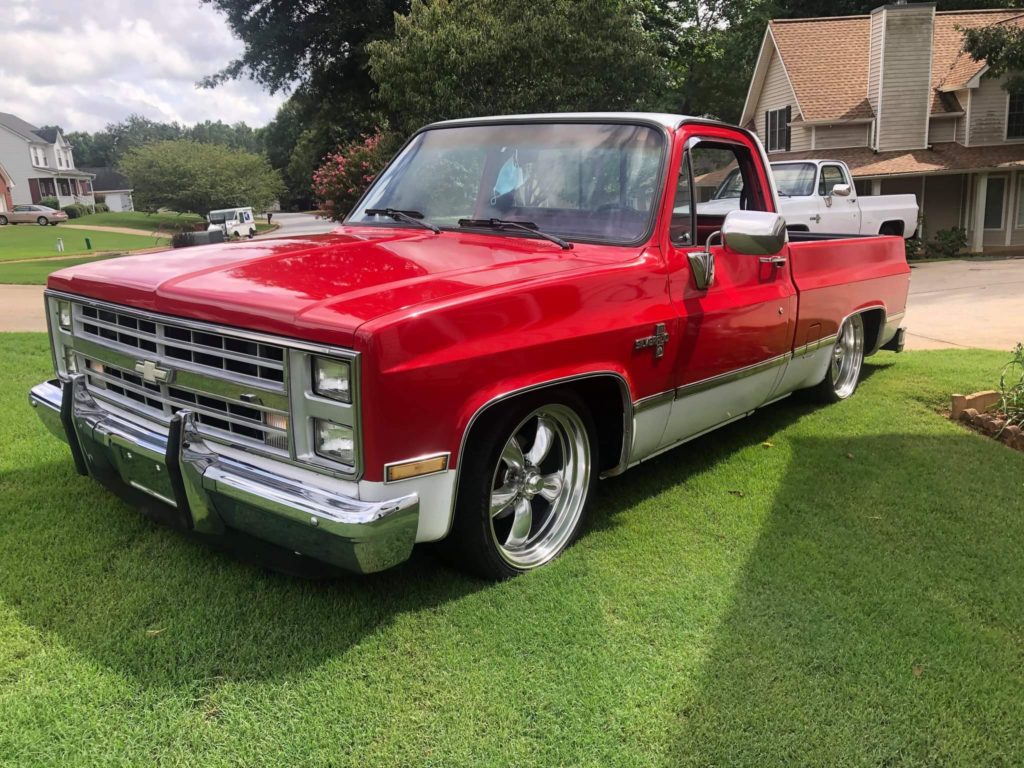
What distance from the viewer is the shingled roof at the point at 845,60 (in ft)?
74.9

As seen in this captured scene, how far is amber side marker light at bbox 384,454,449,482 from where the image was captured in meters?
2.72

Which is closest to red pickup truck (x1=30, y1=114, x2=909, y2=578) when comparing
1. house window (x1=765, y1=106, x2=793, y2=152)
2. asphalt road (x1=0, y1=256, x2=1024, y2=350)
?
asphalt road (x1=0, y1=256, x2=1024, y2=350)

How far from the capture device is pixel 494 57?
1457cm

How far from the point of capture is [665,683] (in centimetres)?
281

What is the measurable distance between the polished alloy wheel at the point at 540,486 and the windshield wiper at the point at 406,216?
→ 3.94 ft

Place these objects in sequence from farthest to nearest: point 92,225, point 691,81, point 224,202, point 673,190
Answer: point 92,225, point 224,202, point 691,81, point 673,190

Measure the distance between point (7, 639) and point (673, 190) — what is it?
329cm

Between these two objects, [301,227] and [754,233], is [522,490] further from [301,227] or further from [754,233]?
[301,227]

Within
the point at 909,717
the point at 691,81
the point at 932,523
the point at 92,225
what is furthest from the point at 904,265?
the point at 92,225

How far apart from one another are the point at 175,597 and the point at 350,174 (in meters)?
14.3

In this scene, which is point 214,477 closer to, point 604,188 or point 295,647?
point 295,647

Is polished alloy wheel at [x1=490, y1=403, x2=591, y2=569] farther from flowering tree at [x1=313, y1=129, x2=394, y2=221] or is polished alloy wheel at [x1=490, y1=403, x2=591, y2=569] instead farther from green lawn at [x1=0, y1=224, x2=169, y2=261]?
green lawn at [x1=0, y1=224, x2=169, y2=261]

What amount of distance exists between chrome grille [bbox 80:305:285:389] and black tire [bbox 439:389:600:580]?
79cm

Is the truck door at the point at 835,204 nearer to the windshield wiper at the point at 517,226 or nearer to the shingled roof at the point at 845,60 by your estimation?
the shingled roof at the point at 845,60
